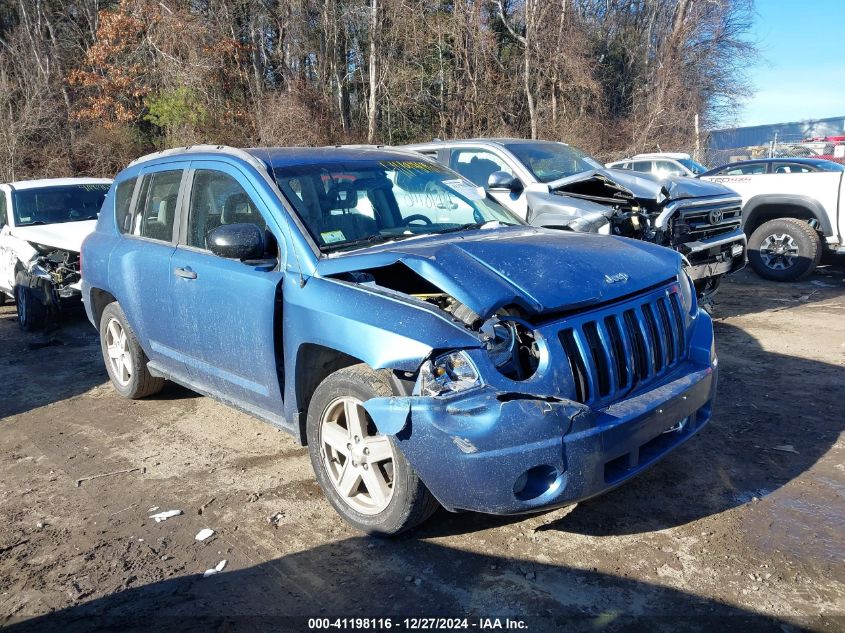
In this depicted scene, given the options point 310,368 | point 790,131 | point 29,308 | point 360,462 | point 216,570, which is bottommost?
point 216,570

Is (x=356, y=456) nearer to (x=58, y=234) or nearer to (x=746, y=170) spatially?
(x=58, y=234)

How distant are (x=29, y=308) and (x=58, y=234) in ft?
3.03

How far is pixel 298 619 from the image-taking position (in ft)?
9.54

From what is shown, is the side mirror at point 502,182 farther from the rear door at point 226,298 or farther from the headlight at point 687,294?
the rear door at point 226,298

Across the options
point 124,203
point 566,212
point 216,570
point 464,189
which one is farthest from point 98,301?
point 566,212

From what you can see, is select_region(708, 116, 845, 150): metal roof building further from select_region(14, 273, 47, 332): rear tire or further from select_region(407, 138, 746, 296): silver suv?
select_region(14, 273, 47, 332): rear tire

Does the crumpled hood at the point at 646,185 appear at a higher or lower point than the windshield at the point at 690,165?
lower

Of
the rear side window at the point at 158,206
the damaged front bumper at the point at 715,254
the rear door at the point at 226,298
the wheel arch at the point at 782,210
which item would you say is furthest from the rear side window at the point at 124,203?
the wheel arch at the point at 782,210

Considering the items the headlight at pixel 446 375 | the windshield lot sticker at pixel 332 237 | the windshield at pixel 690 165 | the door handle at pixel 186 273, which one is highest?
the windshield at pixel 690 165

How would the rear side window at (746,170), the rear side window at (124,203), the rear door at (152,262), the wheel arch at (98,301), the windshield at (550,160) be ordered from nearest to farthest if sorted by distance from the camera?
the rear door at (152,262) → the rear side window at (124,203) → the wheel arch at (98,301) → the windshield at (550,160) → the rear side window at (746,170)

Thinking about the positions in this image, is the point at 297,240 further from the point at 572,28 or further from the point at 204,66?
the point at 572,28

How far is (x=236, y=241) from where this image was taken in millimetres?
3719

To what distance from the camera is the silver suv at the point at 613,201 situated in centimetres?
704

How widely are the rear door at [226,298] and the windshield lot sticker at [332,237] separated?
25 cm
